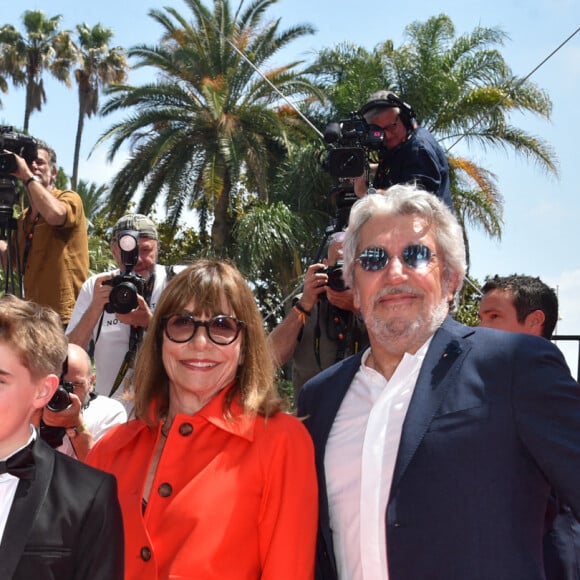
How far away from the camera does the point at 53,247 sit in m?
5.11

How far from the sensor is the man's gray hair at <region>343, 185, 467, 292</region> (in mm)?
2670

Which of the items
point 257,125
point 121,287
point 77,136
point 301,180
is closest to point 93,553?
point 121,287

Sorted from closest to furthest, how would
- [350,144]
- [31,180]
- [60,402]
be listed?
[60,402] → [350,144] → [31,180]

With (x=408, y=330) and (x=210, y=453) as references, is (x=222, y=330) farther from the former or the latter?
(x=408, y=330)

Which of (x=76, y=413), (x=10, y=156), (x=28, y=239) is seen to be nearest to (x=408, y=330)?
(x=76, y=413)

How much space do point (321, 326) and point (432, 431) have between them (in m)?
2.22

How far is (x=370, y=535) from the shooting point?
2.35 m

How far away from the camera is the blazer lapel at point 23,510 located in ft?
6.93

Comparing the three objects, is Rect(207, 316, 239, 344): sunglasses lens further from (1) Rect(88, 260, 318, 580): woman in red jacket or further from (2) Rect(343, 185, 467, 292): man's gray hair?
(2) Rect(343, 185, 467, 292): man's gray hair

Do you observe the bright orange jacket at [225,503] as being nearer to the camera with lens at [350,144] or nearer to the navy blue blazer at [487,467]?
the navy blue blazer at [487,467]

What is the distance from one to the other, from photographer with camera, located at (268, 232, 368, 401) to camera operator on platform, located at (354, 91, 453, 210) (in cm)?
51

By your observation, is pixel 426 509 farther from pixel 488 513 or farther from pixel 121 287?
pixel 121 287

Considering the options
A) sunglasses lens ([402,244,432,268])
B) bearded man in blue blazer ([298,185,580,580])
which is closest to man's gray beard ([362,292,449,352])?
bearded man in blue blazer ([298,185,580,580])

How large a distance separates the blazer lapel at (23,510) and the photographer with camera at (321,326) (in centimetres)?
217
